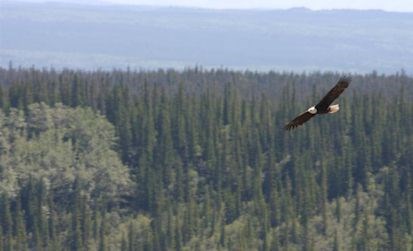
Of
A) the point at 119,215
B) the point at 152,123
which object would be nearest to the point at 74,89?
the point at 152,123

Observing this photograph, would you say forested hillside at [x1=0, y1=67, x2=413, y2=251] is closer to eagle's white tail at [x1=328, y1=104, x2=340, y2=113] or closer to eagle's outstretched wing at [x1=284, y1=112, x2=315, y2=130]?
eagle's outstretched wing at [x1=284, y1=112, x2=315, y2=130]

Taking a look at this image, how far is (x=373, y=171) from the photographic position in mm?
166375

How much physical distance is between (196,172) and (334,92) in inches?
5481

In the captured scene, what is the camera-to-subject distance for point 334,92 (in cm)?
3073

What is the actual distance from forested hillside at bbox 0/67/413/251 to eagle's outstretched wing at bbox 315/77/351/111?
10624 cm

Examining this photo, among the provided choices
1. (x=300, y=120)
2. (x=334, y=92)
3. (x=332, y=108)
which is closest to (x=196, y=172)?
(x=300, y=120)

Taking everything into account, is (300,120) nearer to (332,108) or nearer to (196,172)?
(332,108)

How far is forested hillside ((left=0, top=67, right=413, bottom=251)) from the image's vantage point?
14425cm

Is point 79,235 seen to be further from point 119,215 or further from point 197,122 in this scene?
point 197,122

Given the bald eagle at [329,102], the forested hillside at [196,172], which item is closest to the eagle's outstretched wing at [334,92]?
the bald eagle at [329,102]

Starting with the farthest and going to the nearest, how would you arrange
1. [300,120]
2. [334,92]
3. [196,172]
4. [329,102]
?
[196,172] → [300,120] → [329,102] → [334,92]

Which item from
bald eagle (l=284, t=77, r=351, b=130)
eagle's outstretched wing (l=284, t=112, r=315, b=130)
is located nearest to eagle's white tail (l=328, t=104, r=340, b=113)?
bald eagle (l=284, t=77, r=351, b=130)

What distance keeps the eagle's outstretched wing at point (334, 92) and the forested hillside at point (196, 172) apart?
10624cm

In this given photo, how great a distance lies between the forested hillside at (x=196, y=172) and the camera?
5679 inches
